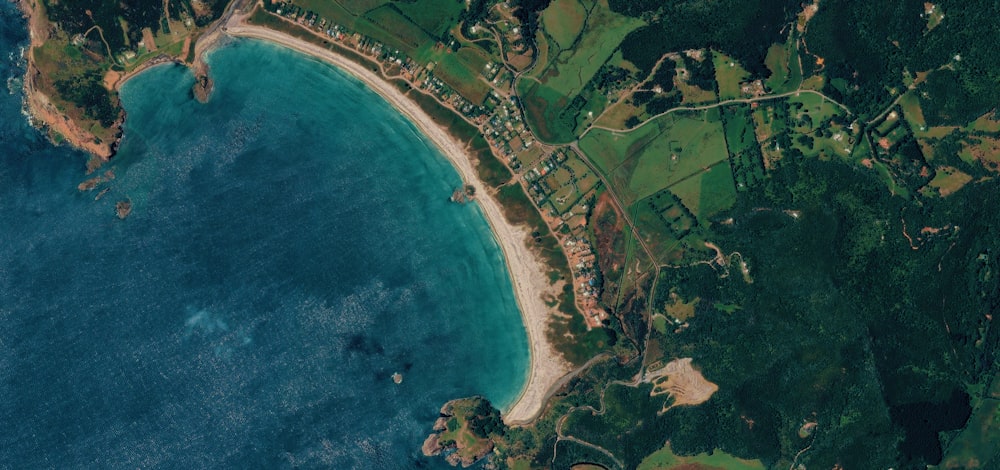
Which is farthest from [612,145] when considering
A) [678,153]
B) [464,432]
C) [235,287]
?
[235,287]

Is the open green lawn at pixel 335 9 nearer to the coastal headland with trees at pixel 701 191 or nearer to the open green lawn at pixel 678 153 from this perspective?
the coastal headland with trees at pixel 701 191

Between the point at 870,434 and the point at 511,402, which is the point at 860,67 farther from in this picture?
the point at 511,402

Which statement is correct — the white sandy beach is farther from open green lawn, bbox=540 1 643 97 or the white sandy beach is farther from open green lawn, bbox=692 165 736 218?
open green lawn, bbox=692 165 736 218

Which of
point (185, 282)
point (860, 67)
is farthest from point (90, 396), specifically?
point (860, 67)

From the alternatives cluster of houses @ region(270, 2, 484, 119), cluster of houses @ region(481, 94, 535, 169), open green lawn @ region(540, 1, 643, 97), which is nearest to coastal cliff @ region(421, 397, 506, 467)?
cluster of houses @ region(481, 94, 535, 169)

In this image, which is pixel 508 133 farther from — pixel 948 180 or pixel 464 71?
pixel 948 180

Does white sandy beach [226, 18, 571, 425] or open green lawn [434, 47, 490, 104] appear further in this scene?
open green lawn [434, 47, 490, 104]
